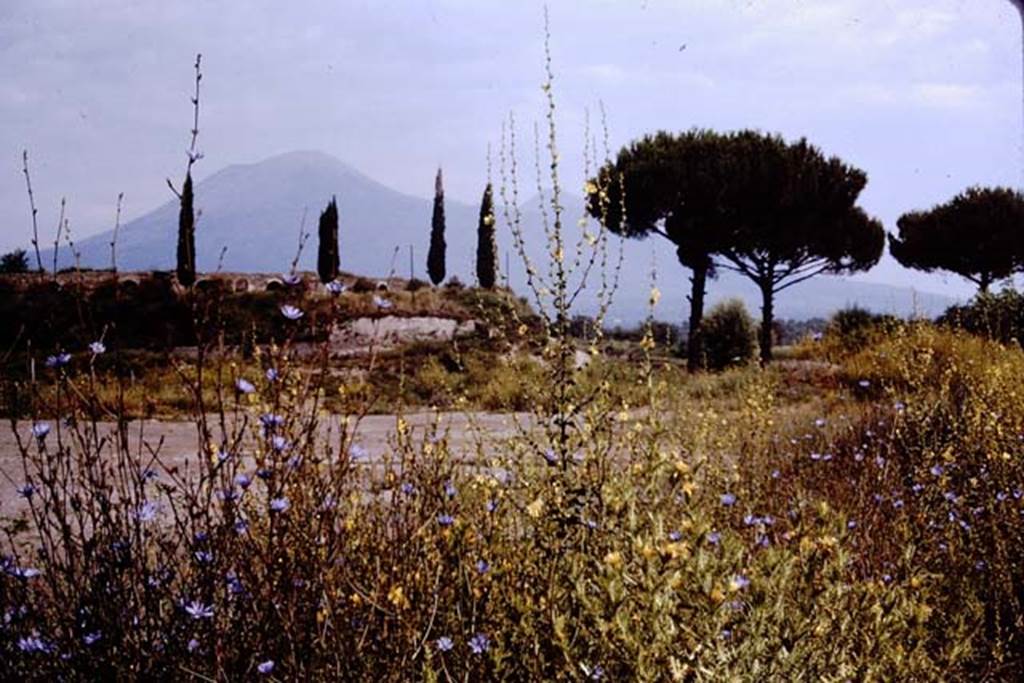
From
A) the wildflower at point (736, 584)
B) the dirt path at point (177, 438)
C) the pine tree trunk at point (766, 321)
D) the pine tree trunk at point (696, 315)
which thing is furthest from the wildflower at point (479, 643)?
the pine tree trunk at point (766, 321)

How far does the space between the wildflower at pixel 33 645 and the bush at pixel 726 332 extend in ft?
50.5

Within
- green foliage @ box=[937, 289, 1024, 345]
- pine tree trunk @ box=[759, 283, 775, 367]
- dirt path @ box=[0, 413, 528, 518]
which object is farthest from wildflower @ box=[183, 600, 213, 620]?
pine tree trunk @ box=[759, 283, 775, 367]

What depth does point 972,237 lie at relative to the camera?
91.2 ft

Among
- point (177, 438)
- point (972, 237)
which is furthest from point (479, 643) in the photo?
point (972, 237)

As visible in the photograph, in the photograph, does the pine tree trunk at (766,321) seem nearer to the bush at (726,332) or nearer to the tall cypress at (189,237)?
the bush at (726,332)

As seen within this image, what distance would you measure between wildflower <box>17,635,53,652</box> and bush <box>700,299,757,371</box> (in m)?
15.4

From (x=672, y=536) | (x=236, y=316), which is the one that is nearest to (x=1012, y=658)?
(x=672, y=536)

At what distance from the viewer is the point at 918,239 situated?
93.9 feet

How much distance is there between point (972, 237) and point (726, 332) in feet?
49.0

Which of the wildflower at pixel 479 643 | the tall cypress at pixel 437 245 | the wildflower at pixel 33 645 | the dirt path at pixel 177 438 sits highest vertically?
the tall cypress at pixel 437 245

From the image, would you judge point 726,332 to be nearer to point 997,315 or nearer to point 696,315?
point 696,315

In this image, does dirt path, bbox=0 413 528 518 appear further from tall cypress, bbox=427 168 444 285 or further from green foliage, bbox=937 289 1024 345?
tall cypress, bbox=427 168 444 285

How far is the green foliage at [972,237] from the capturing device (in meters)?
27.2

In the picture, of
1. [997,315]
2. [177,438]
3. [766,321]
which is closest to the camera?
[177,438]
